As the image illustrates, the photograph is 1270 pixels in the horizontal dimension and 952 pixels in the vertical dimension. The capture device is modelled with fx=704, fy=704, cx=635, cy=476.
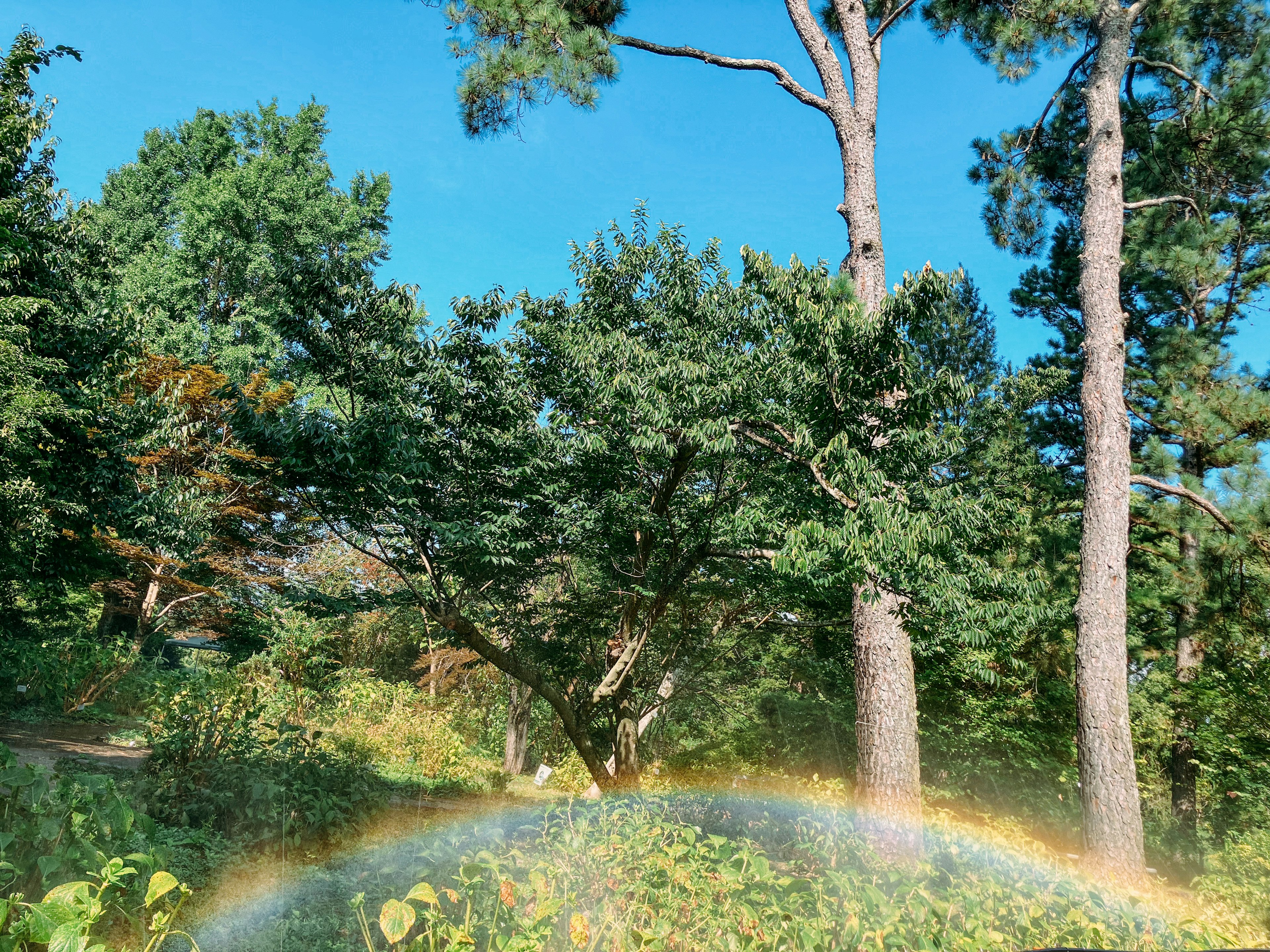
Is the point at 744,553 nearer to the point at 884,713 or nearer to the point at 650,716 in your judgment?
the point at 884,713

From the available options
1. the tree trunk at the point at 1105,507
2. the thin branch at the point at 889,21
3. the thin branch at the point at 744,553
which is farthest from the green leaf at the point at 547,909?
the thin branch at the point at 889,21

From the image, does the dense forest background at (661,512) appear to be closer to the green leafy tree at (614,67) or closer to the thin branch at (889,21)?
the green leafy tree at (614,67)

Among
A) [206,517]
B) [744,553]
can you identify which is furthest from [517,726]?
[744,553]

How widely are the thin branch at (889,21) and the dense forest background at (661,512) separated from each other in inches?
115

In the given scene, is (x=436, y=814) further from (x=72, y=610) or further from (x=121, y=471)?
(x=72, y=610)

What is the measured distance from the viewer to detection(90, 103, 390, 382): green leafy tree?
18.0 m

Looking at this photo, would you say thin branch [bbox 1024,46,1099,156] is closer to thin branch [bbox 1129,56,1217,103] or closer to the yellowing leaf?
thin branch [bbox 1129,56,1217,103]

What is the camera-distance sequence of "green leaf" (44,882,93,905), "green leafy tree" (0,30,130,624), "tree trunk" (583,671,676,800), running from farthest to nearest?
"tree trunk" (583,671,676,800) < "green leafy tree" (0,30,130,624) < "green leaf" (44,882,93,905)

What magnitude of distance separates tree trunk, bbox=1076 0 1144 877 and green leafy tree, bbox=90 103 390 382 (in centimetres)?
1569

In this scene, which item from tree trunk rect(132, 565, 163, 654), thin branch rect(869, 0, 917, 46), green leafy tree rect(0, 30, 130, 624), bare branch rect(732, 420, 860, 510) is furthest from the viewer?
tree trunk rect(132, 565, 163, 654)

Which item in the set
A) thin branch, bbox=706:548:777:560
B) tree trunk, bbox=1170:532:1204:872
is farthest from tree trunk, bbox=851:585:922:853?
tree trunk, bbox=1170:532:1204:872

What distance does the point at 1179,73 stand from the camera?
27.0ft

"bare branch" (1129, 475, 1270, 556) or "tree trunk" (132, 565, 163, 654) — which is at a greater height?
"bare branch" (1129, 475, 1270, 556)

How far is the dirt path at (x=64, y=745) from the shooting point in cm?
709
